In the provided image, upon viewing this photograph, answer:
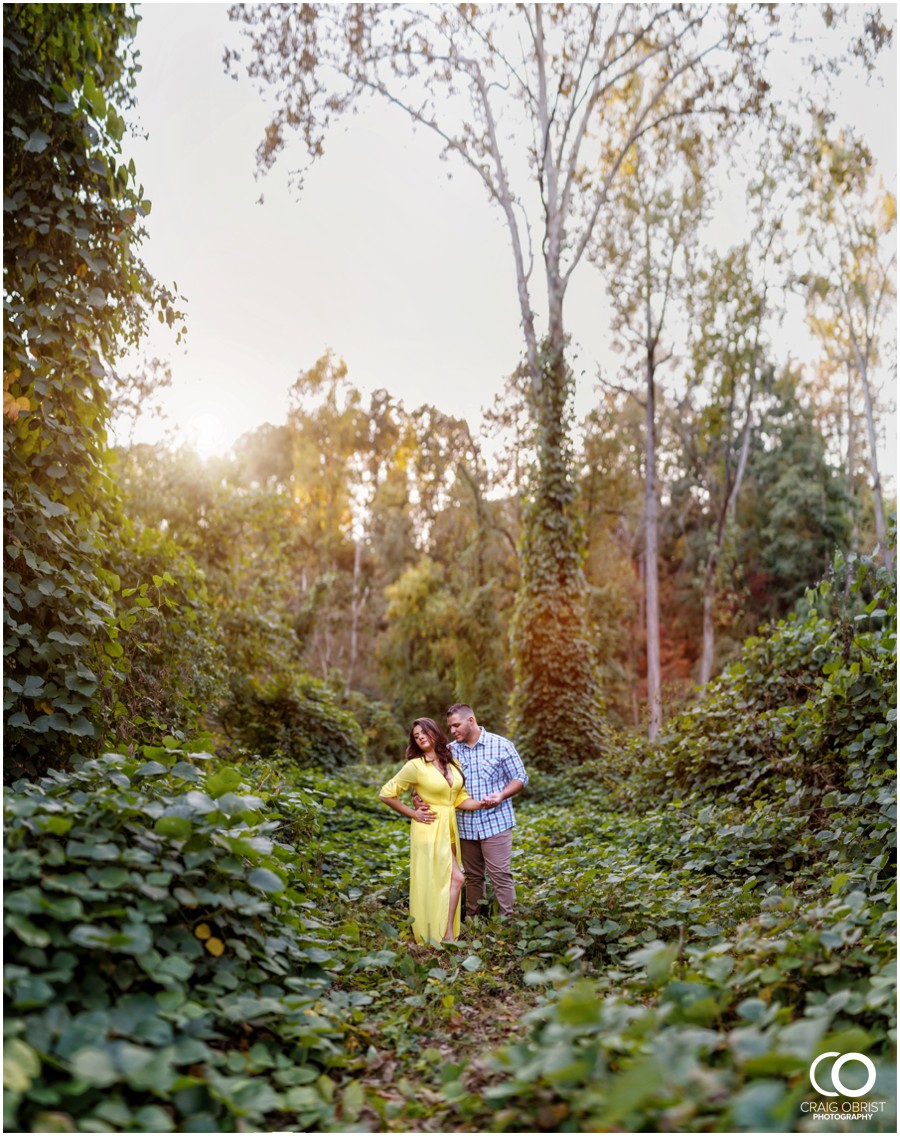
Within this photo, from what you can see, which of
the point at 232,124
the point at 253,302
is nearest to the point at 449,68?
the point at 232,124

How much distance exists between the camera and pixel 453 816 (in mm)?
5391

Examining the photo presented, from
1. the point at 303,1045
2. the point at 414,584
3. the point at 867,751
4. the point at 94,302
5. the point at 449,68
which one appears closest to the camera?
the point at 303,1045

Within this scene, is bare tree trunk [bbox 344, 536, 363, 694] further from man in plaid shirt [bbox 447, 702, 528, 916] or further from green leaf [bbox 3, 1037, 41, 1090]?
green leaf [bbox 3, 1037, 41, 1090]

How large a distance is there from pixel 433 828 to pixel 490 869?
0.59 m

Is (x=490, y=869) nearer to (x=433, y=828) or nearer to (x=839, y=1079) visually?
(x=433, y=828)

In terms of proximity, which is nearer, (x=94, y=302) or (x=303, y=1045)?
(x=303, y=1045)

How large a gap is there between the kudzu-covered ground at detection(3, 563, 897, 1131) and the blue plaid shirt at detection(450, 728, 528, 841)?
20.2 inches

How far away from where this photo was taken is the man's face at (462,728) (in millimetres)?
5652

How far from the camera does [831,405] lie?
29.9 meters

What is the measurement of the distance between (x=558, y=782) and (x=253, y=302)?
34.5 feet

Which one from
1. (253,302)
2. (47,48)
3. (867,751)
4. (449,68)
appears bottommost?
(867,751)

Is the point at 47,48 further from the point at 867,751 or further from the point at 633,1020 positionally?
the point at 867,751

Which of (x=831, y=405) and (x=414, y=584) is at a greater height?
(x=831, y=405)

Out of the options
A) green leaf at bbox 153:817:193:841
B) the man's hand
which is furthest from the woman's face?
green leaf at bbox 153:817:193:841
